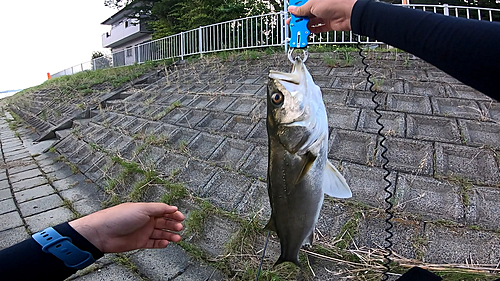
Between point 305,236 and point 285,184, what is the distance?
1.19 ft

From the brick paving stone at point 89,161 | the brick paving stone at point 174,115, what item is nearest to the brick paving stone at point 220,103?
the brick paving stone at point 174,115

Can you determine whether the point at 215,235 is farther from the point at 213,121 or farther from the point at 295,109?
the point at 213,121

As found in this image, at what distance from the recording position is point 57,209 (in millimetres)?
4293

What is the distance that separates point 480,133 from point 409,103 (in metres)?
1.04

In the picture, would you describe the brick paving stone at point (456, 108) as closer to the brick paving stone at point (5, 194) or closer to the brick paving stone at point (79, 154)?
the brick paving stone at point (79, 154)

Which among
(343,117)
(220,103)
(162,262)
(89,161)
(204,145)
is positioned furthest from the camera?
(220,103)

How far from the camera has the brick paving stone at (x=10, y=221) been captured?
3.92 m

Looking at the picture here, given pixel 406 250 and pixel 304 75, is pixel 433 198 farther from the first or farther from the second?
pixel 304 75

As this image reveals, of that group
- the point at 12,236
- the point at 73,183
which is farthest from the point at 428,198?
the point at 73,183

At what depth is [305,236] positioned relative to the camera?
1.67 meters

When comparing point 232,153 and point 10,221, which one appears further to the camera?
point 232,153

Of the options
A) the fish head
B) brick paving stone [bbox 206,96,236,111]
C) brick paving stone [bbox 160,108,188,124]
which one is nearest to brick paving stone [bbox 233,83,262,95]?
brick paving stone [bbox 206,96,236,111]

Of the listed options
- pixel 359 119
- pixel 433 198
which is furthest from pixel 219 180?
pixel 433 198

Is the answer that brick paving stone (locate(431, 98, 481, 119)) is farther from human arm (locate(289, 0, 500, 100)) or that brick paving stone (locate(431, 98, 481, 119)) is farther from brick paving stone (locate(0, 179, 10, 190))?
brick paving stone (locate(0, 179, 10, 190))
